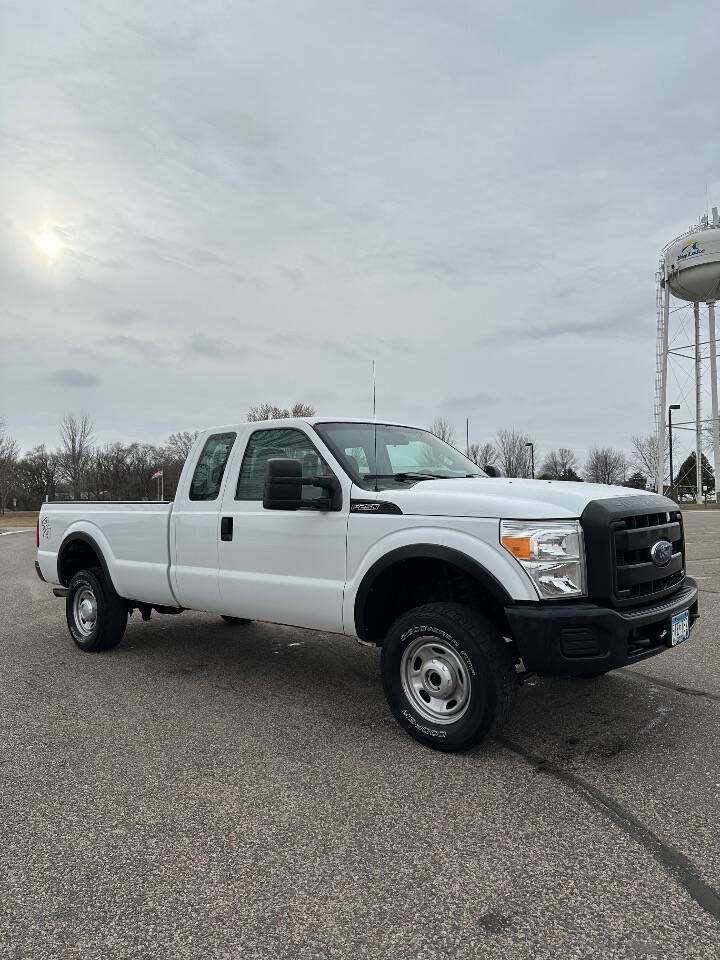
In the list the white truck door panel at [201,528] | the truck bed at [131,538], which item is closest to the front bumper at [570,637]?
the white truck door panel at [201,528]

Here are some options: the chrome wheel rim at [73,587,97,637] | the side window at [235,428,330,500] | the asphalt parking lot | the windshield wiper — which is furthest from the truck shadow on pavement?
the windshield wiper

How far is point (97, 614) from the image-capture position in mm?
6566

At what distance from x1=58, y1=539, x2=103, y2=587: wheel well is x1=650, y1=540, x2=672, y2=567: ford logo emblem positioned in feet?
16.7

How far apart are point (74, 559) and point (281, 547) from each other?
329 cm

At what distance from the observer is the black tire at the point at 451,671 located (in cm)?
384

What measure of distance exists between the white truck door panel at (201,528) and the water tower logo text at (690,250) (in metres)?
49.4

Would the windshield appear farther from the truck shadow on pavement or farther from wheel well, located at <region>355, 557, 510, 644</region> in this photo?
the truck shadow on pavement

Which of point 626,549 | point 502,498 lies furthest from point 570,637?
point 502,498

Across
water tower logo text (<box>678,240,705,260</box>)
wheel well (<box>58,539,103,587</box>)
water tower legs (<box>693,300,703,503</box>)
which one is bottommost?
→ wheel well (<box>58,539,103,587</box>)

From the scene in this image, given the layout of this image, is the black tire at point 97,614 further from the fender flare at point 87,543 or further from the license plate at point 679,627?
the license plate at point 679,627

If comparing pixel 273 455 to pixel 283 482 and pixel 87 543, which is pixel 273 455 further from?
pixel 87 543

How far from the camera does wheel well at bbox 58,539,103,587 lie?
705 centimetres

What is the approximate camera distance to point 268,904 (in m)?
2.64

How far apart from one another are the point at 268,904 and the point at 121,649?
4635 mm
